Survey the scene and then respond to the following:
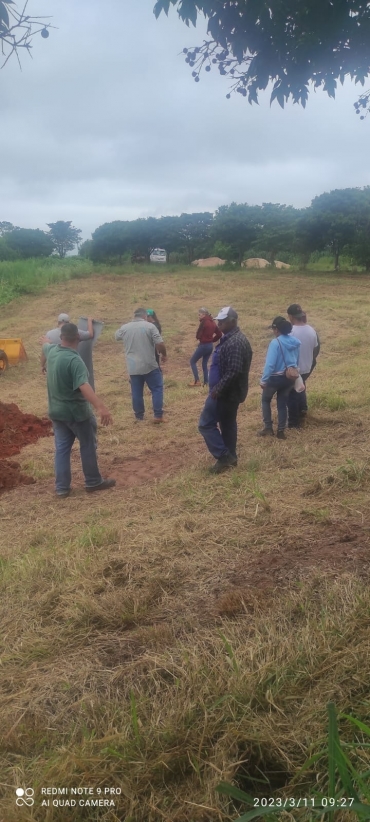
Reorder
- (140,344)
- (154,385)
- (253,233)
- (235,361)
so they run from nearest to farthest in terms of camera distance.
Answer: (235,361) < (140,344) < (154,385) < (253,233)

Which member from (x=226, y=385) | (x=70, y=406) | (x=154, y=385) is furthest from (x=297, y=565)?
(x=154, y=385)

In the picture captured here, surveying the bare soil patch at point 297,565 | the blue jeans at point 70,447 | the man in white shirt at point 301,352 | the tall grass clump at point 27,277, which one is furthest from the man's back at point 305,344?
the tall grass clump at point 27,277

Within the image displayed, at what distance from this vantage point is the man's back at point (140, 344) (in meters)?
8.30

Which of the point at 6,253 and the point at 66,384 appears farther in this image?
the point at 6,253

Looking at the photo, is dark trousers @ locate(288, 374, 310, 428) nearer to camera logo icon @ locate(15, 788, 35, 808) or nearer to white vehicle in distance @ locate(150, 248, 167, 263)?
camera logo icon @ locate(15, 788, 35, 808)

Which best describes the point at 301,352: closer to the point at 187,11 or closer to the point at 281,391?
the point at 281,391

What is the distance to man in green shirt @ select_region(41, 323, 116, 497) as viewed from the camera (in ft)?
17.7

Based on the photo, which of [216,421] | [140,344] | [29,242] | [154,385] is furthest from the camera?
[29,242]

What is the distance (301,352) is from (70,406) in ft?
10.1

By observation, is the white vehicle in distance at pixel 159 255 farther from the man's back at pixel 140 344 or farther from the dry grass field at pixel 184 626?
the dry grass field at pixel 184 626

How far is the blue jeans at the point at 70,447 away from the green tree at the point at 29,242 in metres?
48.2

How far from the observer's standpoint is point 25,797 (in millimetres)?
2025

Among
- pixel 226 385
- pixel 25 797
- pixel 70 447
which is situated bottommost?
pixel 25 797

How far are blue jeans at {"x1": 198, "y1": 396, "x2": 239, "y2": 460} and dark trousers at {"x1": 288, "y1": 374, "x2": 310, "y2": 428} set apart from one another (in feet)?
5.25
